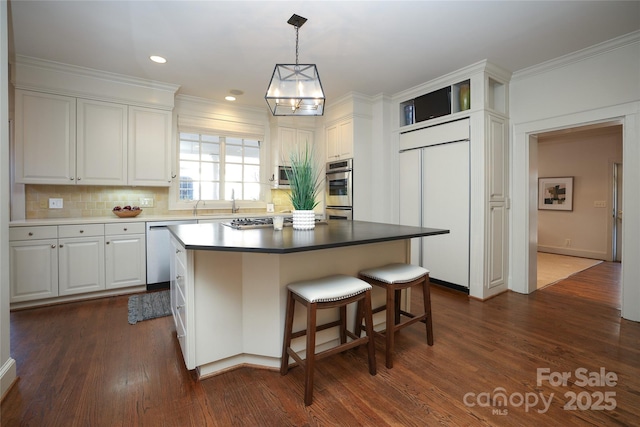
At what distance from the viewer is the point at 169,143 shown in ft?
13.3

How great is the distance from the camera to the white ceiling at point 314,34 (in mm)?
2387

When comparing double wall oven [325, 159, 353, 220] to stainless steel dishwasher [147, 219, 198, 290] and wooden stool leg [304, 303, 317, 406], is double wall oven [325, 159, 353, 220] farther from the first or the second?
wooden stool leg [304, 303, 317, 406]

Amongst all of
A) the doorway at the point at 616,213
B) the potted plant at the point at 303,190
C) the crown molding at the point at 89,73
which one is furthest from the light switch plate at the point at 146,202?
the doorway at the point at 616,213

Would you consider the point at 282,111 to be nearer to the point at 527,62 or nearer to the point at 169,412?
the point at 169,412

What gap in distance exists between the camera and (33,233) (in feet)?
10.2

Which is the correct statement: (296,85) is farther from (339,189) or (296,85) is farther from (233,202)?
(233,202)

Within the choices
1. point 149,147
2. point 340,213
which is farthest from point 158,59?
point 340,213

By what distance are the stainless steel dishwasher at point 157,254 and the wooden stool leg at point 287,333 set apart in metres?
2.46

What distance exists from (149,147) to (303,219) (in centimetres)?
274

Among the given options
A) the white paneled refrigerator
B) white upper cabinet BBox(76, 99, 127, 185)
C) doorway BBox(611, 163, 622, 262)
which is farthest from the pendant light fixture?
doorway BBox(611, 163, 622, 262)

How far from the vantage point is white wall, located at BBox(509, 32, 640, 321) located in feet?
9.36

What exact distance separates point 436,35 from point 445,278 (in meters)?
2.74

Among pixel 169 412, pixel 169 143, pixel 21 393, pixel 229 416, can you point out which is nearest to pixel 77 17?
pixel 169 143

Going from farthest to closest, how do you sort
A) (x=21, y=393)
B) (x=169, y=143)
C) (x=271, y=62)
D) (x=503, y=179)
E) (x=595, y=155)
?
(x=595, y=155)
(x=169, y=143)
(x=503, y=179)
(x=271, y=62)
(x=21, y=393)
